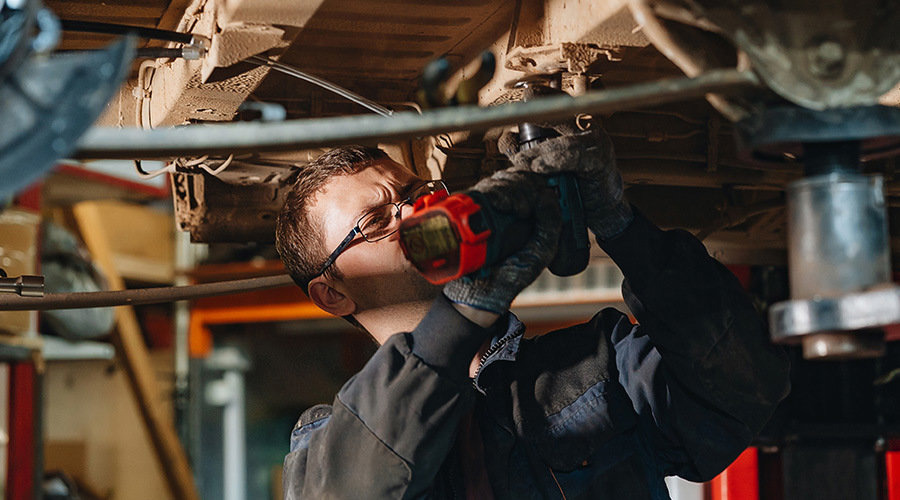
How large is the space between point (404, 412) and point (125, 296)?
0.88 metres

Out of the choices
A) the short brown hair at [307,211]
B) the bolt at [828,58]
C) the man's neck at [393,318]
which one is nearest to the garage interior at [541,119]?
the bolt at [828,58]

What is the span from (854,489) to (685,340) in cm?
115

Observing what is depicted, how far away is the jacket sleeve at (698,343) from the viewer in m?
1.60

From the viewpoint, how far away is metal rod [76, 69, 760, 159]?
36.8 inches

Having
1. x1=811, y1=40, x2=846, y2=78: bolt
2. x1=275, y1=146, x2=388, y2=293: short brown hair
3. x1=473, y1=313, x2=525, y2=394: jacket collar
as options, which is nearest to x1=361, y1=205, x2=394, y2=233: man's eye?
x1=275, y1=146, x2=388, y2=293: short brown hair

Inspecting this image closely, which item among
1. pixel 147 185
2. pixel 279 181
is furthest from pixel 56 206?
pixel 279 181

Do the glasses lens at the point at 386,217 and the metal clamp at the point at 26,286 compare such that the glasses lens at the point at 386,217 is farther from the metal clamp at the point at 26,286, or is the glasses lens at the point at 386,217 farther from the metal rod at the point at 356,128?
the metal rod at the point at 356,128

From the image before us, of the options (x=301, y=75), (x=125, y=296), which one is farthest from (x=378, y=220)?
(x=125, y=296)

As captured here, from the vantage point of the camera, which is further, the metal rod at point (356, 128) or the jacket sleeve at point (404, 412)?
the jacket sleeve at point (404, 412)

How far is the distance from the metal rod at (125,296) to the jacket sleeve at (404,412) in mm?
689

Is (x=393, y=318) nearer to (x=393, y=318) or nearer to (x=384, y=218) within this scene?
(x=393, y=318)

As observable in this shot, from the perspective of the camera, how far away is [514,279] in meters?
1.30

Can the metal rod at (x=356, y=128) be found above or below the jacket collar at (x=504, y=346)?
above

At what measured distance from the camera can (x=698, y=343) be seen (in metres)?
1.60
